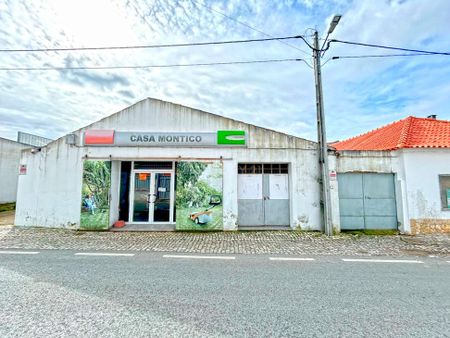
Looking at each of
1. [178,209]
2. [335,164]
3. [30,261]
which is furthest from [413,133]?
[30,261]

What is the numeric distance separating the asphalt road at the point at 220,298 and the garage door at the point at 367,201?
14.4 feet

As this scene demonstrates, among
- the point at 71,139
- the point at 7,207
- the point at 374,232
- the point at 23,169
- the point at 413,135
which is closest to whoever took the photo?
the point at 374,232

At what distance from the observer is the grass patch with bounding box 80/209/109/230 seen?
10.4m

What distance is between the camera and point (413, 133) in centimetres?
1134

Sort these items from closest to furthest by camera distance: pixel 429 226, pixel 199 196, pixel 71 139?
pixel 429 226
pixel 199 196
pixel 71 139

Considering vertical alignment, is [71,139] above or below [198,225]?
above

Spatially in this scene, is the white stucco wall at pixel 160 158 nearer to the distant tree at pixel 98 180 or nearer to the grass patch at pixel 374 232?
the distant tree at pixel 98 180

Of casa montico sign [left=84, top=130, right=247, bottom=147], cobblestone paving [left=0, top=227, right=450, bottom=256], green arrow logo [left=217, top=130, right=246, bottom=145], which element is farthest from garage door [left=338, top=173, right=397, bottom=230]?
casa montico sign [left=84, top=130, right=247, bottom=147]

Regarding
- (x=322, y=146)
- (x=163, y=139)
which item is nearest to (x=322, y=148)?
(x=322, y=146)

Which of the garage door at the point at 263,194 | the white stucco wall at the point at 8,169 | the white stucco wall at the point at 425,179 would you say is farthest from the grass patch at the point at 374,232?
the white stucco wall at the point at 8,169

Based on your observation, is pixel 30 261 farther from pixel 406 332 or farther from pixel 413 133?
pixel 413 133

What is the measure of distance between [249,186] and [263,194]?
691 mm

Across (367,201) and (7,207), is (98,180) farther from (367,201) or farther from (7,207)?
(7,207)

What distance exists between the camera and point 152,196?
1136 cm
